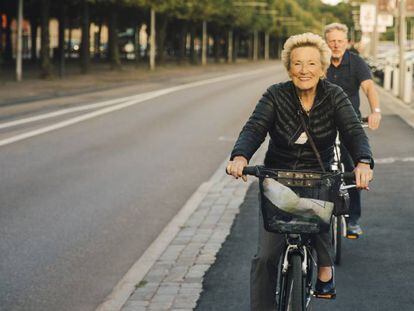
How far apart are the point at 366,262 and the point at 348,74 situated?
5.74 ft

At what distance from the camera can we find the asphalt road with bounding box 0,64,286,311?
6844 millimetres

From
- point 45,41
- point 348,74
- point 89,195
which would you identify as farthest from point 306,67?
point 45,41

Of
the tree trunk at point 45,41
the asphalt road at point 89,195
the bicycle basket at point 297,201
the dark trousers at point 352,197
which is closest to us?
the bicycle basket at point 297,201

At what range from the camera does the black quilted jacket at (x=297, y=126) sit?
4.59 meters

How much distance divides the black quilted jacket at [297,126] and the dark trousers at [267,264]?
351mm

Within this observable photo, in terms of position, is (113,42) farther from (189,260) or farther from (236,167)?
(236,167)

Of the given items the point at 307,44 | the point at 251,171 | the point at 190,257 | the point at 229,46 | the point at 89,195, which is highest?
the point at 307,44

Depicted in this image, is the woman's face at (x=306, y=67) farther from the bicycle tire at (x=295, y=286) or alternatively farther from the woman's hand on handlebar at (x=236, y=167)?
the bicycle tire at (x=295, y=286)

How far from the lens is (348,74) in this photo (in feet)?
26.3

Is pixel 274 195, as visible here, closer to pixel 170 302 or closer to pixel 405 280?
pixel 170 302

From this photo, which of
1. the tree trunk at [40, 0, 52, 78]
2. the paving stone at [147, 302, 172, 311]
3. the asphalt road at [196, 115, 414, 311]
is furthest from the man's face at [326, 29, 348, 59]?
the tree trunk at [40, 0, 52, 78]

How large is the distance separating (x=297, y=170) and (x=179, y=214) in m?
5.20

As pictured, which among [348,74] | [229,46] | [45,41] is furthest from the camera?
[229,46]

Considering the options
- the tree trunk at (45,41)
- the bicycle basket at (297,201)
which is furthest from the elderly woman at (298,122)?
the tree trunk at (45,41)
